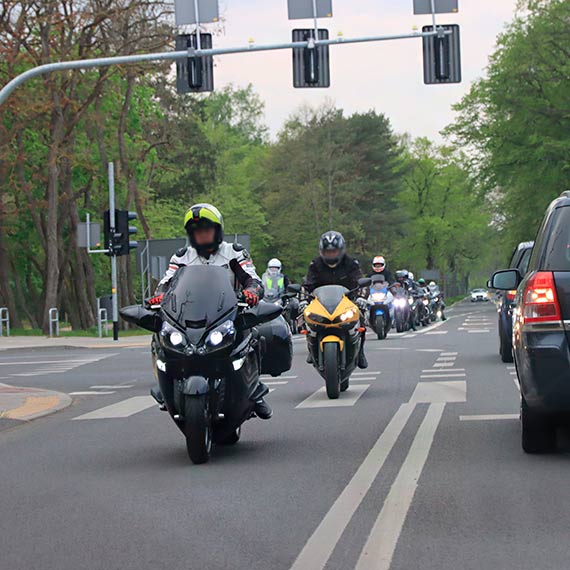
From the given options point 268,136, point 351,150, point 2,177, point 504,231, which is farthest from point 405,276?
point 268,136

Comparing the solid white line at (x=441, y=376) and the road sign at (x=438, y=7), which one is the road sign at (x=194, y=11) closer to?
the road sign at (x=438, y=7)

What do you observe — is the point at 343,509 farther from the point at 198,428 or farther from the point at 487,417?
the point at 487,417

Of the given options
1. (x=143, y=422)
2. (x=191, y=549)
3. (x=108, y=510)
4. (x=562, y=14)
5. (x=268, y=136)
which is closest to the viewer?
(x=191, y=549)

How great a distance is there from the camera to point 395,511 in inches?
285

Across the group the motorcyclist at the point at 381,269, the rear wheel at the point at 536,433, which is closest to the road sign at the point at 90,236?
the motorcyclist at the point at 381,269

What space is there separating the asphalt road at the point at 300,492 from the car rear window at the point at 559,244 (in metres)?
1.31

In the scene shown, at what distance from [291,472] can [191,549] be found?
8.22ft

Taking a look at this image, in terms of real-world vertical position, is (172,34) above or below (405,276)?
above

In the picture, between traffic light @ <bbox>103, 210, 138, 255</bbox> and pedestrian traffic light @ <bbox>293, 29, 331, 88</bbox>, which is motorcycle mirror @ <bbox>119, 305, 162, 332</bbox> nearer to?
pedestrian traffic light @ <bbox>293, 29, 331, 88</bbox>

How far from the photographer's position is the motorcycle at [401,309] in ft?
120

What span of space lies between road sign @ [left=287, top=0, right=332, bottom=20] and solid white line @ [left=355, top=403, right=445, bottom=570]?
1116 centimetres

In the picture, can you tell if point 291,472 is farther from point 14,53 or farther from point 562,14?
point 562,14

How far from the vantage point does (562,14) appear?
58.8 m

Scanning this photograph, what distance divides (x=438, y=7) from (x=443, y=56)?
83cm
